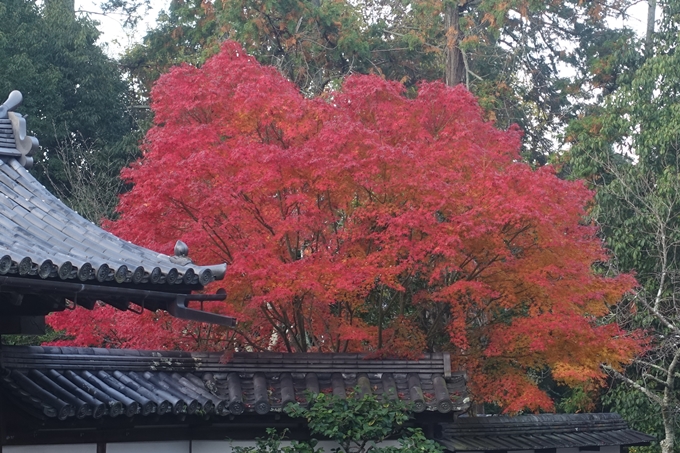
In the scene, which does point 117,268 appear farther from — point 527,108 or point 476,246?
point 527,108

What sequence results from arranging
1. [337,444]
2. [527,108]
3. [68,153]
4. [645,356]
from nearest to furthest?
[337,444] < [645,356] < [68,153] < [527,108]

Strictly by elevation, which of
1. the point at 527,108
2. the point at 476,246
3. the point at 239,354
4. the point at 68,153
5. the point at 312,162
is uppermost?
the point at 527,108

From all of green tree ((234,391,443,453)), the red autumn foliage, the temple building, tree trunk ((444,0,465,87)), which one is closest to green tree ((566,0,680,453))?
tree trunk ((444,0,465,87))

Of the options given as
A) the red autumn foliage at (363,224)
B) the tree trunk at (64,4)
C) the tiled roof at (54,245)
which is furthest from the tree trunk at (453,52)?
the tiled roof at (54,245)

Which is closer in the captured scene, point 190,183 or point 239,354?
point 239,354

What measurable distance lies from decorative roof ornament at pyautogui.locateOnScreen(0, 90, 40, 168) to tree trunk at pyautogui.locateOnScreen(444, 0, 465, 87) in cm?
1825

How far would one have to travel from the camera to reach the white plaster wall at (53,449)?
7.88m

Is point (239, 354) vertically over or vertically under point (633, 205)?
under

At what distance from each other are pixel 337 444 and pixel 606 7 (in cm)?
2317

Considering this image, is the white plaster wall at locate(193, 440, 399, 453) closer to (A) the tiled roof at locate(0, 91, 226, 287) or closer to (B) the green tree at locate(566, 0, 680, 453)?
(A) the tiled roof at locate(0, 91, 226, 287)

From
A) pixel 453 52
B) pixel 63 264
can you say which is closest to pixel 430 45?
pixel 453 52

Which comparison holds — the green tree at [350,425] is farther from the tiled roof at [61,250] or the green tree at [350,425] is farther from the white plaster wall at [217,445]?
the tiled roof at [61,250]

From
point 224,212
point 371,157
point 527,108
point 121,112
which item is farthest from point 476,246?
point 121,112

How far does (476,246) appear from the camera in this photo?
12.5 metres
